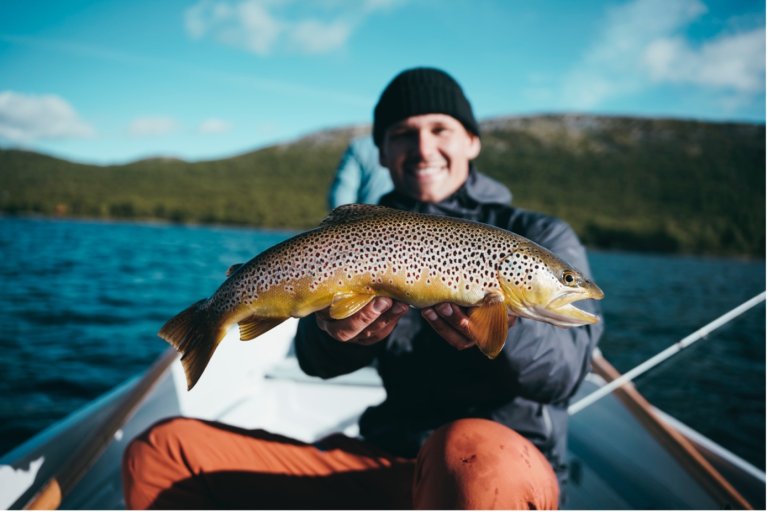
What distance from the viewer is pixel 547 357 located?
234 centimetres

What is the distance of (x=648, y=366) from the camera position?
421 centimetres

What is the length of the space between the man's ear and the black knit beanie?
0.15 ft

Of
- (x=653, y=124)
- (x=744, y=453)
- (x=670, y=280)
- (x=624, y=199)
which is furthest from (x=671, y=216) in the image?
(x=744, y=453)

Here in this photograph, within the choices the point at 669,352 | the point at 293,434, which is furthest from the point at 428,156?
the point at 293,434

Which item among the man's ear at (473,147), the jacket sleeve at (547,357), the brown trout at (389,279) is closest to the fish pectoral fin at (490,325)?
the brown trout at (389,279)

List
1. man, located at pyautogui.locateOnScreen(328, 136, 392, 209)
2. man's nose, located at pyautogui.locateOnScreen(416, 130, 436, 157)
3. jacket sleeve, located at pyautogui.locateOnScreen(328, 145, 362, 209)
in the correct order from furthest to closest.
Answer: jacket sleeve, located at pyautogui.locateOnScreen(328, 145, 362, 209) → man, located at pyautogui.locateOnScreen(328, 136, 392, 209) → man's nose, located at pyautogui.locateOnScreen(416, 130, 436, 157)

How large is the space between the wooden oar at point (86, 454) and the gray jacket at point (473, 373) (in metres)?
1.62

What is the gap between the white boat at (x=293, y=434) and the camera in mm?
3104

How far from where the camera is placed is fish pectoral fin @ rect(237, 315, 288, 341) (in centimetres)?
217

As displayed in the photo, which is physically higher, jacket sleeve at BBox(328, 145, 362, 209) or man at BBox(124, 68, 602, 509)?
jacket sleeve at BBox(328, 145, 362, 209)

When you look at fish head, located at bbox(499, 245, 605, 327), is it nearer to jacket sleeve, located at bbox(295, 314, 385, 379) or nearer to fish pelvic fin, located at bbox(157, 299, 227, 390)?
jacket sleeve, located at bbox(295, 314, 385, 379)

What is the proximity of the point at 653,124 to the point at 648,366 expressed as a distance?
128m

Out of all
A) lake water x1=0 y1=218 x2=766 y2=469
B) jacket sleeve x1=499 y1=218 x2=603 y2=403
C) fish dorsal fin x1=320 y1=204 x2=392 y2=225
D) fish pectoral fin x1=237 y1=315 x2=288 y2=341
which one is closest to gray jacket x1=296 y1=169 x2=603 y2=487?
jacket sleeve x1=499 y1=218 x2=603 y2=403

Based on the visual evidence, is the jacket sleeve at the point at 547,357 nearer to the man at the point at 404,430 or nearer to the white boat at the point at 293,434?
the man at the point at 404,430
